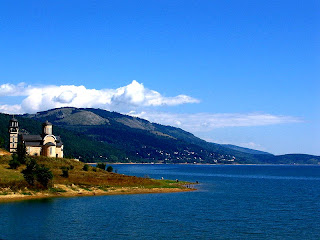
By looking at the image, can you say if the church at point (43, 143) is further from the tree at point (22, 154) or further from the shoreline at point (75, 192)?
the shoreline at point (75, 192)

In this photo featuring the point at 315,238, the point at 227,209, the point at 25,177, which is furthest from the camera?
the point at 25,177

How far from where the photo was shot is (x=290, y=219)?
70000 mm

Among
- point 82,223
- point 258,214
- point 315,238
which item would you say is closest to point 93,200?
point 82,223

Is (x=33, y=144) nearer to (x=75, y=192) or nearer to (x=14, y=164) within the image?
(x=14, y=164)

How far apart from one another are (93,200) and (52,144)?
50.0 meters

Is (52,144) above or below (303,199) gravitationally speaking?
above

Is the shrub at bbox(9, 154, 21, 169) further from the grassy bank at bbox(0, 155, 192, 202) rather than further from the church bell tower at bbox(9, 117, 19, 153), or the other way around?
the church bell tower at bbox(9, 117, 19, 153)

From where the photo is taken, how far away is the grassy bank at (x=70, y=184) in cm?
9331

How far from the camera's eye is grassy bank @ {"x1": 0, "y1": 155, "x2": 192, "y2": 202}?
93.3 m

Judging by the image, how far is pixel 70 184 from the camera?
103 m

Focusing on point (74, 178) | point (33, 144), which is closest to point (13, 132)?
point (33, 144)

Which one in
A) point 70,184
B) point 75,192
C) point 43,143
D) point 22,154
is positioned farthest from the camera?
point 43,143

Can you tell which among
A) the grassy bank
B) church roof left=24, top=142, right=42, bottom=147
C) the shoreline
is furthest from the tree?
the shoreline

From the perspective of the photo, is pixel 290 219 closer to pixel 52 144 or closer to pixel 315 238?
pixel 315 238
